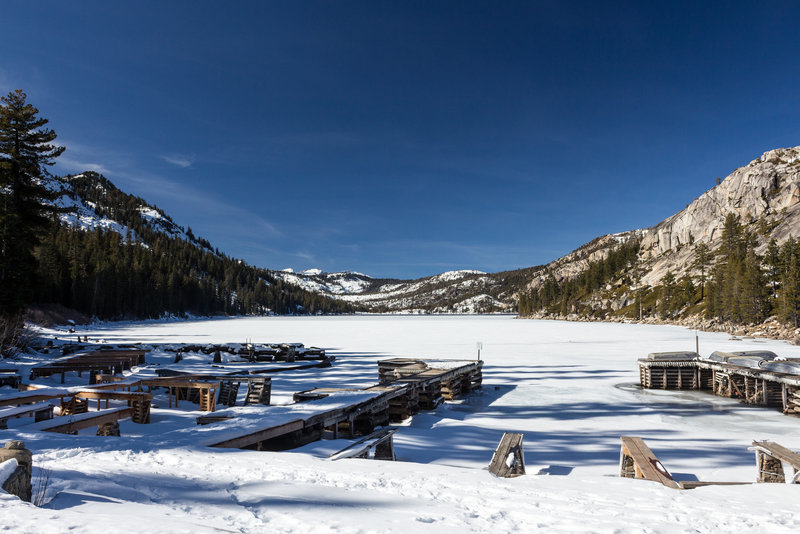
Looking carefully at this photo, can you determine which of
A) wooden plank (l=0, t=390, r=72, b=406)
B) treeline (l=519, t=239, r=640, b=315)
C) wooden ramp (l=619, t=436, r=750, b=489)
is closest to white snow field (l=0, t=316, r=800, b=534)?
wooden ramp (l=619, t=436, r=750, b=489)

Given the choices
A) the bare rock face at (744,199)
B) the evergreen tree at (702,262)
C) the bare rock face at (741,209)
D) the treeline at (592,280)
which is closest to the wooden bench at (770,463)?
the evergreen tree at (702,262)

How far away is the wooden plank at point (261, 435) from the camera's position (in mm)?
7520

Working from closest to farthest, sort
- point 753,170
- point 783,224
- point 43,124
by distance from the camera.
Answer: point 43,124, point 783,224, point 753,170

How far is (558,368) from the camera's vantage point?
24438mm

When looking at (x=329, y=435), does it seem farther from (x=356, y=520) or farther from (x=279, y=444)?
(x=356, y=520)

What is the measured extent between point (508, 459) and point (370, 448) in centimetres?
236

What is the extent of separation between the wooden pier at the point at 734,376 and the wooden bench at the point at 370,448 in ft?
48.3

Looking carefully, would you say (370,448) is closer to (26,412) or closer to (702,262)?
(26,412)

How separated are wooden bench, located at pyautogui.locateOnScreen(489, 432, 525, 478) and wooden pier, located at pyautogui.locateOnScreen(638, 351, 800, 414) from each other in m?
13.1

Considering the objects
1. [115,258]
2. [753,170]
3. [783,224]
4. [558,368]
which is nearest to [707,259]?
[783,224]

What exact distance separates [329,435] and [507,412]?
22.4 feet

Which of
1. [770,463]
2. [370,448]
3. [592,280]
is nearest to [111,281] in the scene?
[370,448]

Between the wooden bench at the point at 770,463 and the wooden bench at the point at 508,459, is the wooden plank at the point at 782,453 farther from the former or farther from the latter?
the wooden bench at the point at 508,459

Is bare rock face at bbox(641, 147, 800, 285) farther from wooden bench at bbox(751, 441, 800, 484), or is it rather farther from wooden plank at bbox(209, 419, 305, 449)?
wooden plank at bbox(209, 419, 305, 449)
